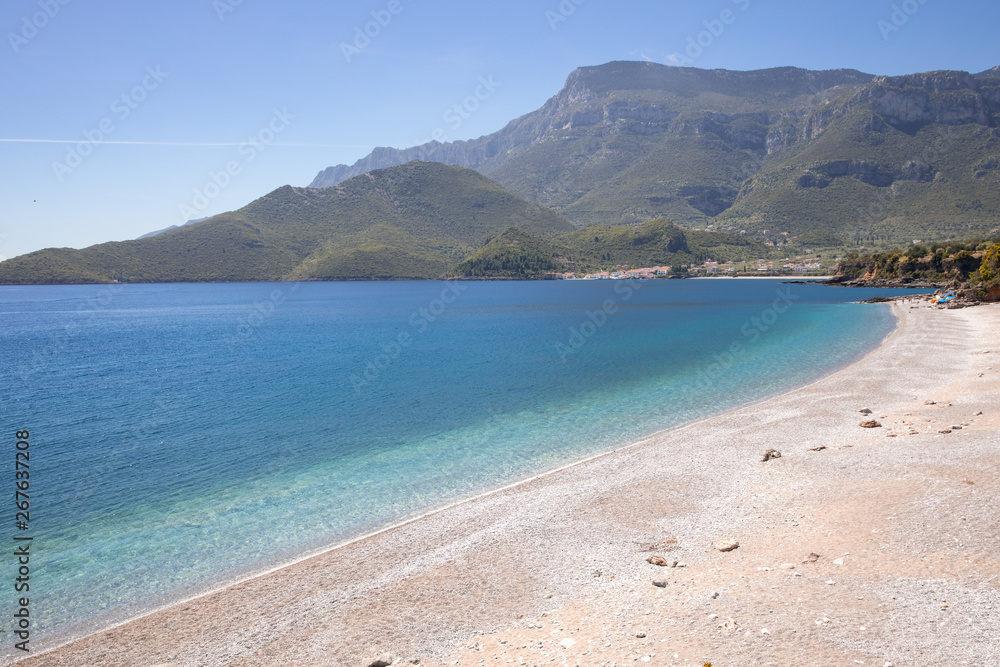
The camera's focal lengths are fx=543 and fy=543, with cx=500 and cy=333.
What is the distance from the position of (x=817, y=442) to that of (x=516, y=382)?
17.6 meters

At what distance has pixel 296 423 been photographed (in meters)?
24.7

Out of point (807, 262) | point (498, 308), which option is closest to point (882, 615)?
point (498, 308)

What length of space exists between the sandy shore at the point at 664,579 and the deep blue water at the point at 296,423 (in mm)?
2049

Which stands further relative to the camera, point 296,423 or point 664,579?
point 296,423

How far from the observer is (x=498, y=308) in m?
98.3

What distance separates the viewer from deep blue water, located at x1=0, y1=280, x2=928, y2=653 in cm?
1307

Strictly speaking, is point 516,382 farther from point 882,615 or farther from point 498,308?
point 498,308

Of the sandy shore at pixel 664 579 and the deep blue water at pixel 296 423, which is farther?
the deep blue water at pixel 296 423

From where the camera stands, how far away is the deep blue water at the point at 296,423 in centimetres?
1307

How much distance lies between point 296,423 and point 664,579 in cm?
1928

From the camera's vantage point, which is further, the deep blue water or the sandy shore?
the deep blue water

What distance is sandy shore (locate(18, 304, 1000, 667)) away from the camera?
25.3ft

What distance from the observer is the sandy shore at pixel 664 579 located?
304 inches

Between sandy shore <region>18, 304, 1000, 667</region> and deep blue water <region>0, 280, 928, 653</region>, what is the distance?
2049mm
